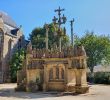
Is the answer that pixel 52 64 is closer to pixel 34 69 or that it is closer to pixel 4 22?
pixel 34 69

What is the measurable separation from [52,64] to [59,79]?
6.58 ft

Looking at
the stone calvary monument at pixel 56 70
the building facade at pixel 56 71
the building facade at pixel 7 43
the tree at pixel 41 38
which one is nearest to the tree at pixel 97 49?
the tree at pixel 41 38

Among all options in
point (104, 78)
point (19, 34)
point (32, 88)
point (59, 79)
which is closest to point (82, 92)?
point (59, 79)

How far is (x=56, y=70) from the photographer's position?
97.6 feet

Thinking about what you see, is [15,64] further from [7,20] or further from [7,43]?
[7,20]

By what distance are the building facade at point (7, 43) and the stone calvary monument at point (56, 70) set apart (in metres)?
21.9

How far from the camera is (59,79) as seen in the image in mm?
29531

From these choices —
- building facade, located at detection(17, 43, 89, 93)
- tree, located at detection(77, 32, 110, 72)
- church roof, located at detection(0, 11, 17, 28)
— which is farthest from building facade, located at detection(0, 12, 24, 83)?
building facade, located at detection(17, 43, 89, 93)

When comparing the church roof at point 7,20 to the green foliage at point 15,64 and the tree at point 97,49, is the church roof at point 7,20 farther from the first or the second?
the tree at point 97,49

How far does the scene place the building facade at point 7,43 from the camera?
2035 inches

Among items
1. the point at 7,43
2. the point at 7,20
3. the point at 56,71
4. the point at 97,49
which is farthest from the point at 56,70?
the point at 7,20

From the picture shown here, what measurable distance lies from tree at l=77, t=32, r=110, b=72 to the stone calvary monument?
2385 cm

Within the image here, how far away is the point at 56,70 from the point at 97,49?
2534 centimetres

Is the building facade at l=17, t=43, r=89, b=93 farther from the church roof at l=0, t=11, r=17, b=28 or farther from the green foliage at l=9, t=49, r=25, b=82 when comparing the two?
the church roof at l=0, t=11, r=17, b=28
